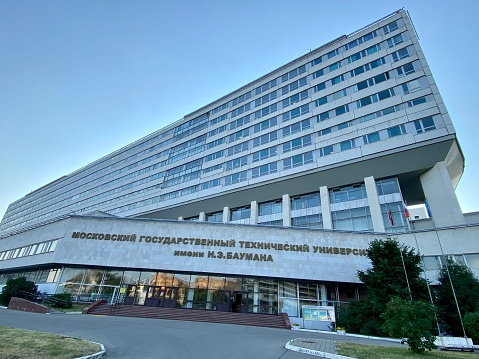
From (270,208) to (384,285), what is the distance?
22.2 metres

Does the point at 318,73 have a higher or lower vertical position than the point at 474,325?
higher

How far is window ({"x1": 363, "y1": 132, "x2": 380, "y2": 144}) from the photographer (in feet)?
106

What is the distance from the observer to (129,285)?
2686 cm

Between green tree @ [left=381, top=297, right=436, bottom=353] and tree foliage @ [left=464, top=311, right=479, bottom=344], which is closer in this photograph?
green tree @ [left=381, top=297, right=436, bottom=353]

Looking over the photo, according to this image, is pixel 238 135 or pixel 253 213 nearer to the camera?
pixel 253 213

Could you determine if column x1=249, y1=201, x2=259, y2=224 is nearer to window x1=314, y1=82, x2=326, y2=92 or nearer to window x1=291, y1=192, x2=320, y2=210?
window x1=291, y1=192, x2=320, y2=210

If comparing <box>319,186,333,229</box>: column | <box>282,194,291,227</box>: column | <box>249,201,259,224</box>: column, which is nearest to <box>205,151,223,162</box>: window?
<box>249,201,259,224</box>: column

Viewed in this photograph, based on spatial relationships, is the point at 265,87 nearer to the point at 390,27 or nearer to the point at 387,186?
the point at 390,27

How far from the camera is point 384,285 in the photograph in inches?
750

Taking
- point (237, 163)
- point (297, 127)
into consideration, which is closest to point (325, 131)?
point (297, 127)

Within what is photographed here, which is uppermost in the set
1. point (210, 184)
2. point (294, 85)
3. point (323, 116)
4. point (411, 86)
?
point (294, 85)

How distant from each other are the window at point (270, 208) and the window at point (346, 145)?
11591mm

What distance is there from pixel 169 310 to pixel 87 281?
9.92m

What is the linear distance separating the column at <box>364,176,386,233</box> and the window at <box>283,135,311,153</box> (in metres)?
9.11
